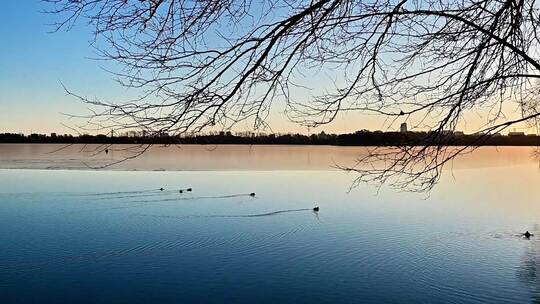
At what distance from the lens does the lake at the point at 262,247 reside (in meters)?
6.32

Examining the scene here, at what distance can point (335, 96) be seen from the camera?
3484 mm

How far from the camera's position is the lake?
249 inches

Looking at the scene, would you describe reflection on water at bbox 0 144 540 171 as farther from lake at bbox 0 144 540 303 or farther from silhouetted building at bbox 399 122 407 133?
silhouetted building at bbox 399 122 407 133

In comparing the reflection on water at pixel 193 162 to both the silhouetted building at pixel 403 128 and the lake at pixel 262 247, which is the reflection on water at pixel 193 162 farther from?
the silhouetted building at pixel 403 128

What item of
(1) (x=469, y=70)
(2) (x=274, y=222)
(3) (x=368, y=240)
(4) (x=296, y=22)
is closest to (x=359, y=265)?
(3) (x=368, y=240)

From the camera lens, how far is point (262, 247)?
28.1 ft

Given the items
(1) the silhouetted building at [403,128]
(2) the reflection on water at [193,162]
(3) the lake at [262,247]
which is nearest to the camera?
(1) the silhouetted building at [403,128]

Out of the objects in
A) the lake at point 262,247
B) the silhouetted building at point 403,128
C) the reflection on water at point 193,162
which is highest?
the silhouetted building at point 403,128

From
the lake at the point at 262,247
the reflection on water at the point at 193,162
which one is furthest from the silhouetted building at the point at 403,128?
the reflection on water at the point at 193,162

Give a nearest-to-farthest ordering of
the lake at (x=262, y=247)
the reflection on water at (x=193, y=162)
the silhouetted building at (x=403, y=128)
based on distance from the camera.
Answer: the silhouetted building at (x=403, y=128) → the lake at (x=262, y=247) → the reflection on water at (x=193, y=162)

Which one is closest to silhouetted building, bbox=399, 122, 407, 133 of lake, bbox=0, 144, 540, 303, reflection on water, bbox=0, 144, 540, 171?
lake, bbox=0, 144, 540, 303

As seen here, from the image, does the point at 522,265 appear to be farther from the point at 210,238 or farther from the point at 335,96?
the point at 335,96

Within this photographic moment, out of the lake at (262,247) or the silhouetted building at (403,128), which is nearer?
the silhouetted building at (403,128)

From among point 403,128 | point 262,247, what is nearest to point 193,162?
point 262,247
